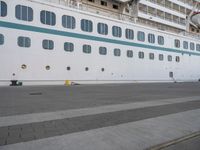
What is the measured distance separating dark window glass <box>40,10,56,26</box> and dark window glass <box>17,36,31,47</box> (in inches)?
90.0

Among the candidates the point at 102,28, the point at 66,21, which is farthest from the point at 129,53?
the point at 66,21

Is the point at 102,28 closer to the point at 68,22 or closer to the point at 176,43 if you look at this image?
the point at 68,22

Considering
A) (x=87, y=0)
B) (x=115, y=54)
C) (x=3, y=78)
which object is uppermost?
(x=87, y=0)

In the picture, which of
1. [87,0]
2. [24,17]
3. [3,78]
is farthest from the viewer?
[87,0]

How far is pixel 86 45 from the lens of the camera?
2347 centimetres

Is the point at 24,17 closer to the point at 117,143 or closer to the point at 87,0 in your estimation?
the point at 87,0

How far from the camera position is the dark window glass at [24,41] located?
63.2 ft

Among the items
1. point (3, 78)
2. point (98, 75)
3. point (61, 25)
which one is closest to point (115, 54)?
point (98, 75)

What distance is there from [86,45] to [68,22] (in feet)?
9.09

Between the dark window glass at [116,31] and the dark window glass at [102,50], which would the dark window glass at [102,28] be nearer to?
the dark window glass at [116,31]

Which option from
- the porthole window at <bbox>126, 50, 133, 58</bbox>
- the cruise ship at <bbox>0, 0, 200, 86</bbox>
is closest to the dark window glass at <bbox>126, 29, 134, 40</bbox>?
the cruise ship at <bbox>0, 0, 200, 86</bbox>

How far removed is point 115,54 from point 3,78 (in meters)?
12.1

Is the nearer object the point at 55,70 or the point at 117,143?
the point at 117,143

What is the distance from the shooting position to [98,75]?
24.2 meters
